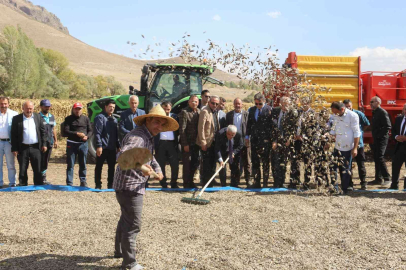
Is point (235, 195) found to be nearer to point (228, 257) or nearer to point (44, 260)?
point (228, 257)

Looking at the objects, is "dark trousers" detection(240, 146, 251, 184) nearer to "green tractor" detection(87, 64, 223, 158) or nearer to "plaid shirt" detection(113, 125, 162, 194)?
"green tractor" detection(87, 64, 223, 158)

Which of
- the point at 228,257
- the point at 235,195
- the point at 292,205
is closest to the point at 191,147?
the point at 235,195

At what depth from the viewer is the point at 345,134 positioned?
690 cm

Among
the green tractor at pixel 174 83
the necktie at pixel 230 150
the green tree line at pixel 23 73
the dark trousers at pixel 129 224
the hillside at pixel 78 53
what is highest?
the hillside at pixel 78 53

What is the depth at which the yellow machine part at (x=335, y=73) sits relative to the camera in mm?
10516

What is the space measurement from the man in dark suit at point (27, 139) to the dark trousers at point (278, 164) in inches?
178

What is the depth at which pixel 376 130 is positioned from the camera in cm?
837

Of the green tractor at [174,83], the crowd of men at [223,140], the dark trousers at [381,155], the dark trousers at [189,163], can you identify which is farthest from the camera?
the green tractor at [174,83]

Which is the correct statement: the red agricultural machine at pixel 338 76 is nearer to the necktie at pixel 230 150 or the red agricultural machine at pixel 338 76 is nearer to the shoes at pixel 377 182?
the shoes at pixel 377 182

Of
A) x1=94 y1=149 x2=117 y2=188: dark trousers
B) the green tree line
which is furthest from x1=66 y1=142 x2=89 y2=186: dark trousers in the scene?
the green tree line

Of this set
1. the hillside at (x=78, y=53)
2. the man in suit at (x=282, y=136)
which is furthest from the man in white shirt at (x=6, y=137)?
the hillside at (x=78, y=53)

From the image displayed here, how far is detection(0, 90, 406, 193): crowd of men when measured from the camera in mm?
6992

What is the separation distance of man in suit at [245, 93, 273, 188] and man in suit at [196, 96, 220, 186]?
0.66 meters

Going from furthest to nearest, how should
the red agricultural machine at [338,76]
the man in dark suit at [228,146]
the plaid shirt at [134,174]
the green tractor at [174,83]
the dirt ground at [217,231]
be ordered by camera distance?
the red agricultural machine at [338,76]
the green tractor at [174,83]
the man in dark suit at [228,146]
the dirt ground at [217,231]
the plaid shirt at [134,174]
